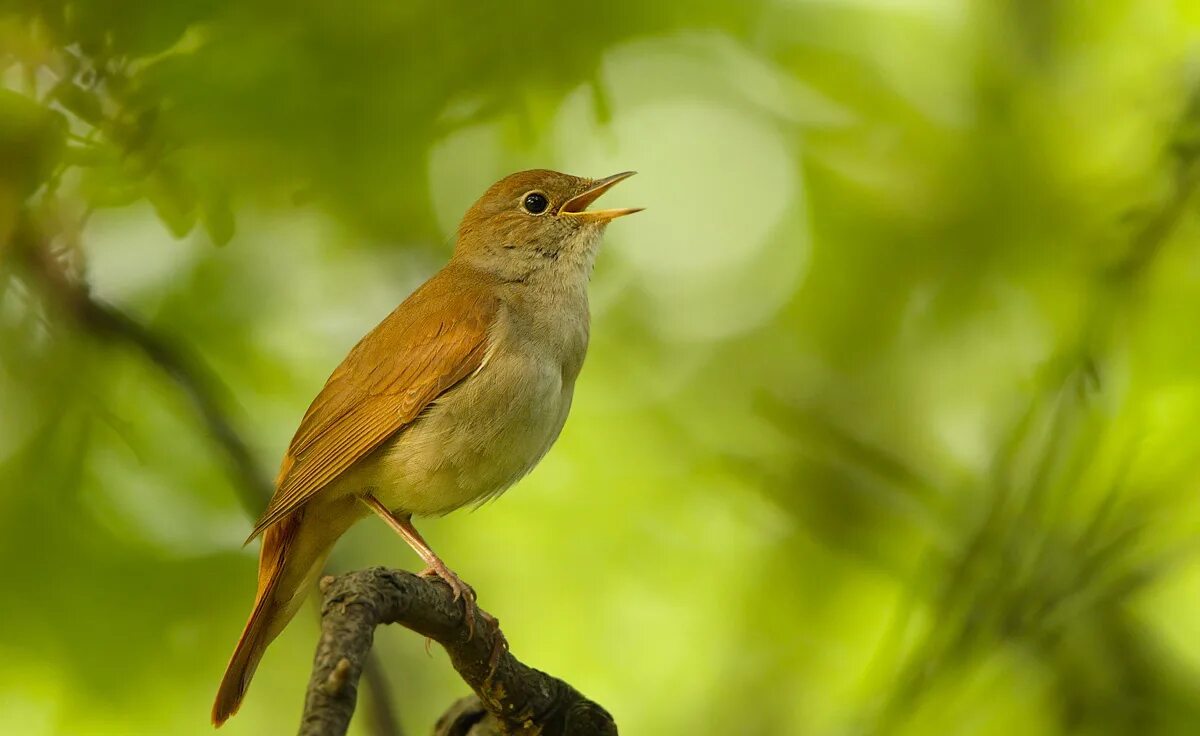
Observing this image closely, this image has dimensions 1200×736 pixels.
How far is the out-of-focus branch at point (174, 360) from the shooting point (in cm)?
446

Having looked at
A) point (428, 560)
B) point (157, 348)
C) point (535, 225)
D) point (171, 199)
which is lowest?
point (428, 560)

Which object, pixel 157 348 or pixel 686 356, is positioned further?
pixel 686 356

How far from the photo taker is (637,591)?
6527 mm

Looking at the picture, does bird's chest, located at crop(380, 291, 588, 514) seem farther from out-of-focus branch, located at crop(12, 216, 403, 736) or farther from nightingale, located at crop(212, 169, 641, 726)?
out-of-focus branch, located at crop(12, 216, 403, 736)

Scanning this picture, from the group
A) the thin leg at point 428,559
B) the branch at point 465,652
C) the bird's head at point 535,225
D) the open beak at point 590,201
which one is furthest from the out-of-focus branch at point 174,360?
the open beak at point 590,201

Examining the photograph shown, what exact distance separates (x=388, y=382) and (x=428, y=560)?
0.67 m

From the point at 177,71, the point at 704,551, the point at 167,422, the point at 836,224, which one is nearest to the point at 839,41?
the point at 836,224

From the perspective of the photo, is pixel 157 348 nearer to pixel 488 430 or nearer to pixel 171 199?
pixel 171 199

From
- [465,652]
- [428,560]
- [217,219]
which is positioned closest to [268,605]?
[428,560]

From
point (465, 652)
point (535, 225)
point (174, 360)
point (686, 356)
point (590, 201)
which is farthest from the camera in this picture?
point (686, 356)

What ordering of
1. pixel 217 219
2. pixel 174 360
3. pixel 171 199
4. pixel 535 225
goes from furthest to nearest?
pixel 535 225
pixel 174 360
pixel 217 219
pixel 171 199

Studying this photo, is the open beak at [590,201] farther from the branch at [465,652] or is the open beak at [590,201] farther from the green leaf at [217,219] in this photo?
the branch at [465,652]

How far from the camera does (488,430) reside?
4430mm

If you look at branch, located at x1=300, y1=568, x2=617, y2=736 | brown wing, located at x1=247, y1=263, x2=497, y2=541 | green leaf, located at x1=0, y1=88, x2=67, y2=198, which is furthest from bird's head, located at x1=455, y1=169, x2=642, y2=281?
branch, located at x1=300, y1=568, x2=617, y2=736
